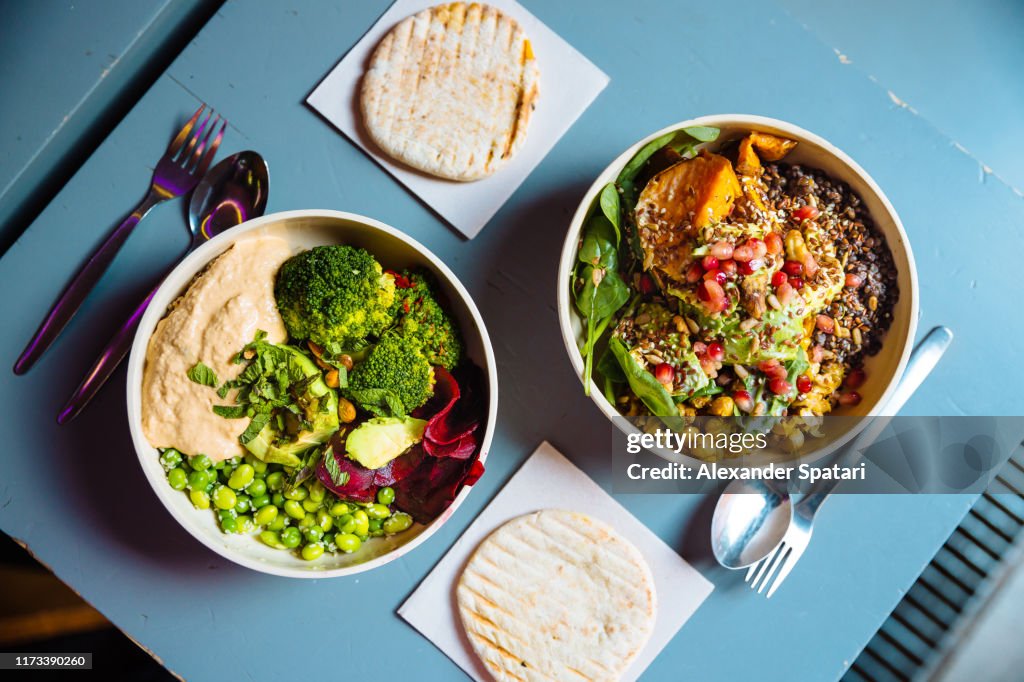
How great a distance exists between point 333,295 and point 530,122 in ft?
2.50

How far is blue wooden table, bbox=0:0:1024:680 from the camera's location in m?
2.05

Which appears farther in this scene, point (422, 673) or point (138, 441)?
point (422, 673)

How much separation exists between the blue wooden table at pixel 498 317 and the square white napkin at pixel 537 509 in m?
0.03

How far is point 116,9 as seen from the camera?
2.11 m

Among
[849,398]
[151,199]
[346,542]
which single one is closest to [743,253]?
[849,398]

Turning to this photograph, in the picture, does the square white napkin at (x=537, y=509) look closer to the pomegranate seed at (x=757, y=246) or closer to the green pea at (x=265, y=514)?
the green pea at (x=265, y=514)

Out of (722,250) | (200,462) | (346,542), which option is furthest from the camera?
(346,542)

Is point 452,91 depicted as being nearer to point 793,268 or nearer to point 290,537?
point 793,268

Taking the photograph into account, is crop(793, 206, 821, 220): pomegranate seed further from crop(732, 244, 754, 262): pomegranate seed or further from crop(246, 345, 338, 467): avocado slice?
crop(246, 345, 338, 467): avocado slice

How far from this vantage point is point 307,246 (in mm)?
1931

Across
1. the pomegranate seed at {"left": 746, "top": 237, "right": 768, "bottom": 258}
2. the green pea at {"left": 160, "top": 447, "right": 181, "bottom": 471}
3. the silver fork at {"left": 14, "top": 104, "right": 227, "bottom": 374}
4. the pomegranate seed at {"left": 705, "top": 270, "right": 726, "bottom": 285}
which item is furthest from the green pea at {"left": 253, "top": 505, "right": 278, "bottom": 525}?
the pomegranate seed at {"left": 746, "top": 237, "right": 768, "bottom": 258}

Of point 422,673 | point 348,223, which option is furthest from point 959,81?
point 422,673

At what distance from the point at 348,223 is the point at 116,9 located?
3.21 ft

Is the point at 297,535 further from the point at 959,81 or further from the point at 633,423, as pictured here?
the point at 959,81
